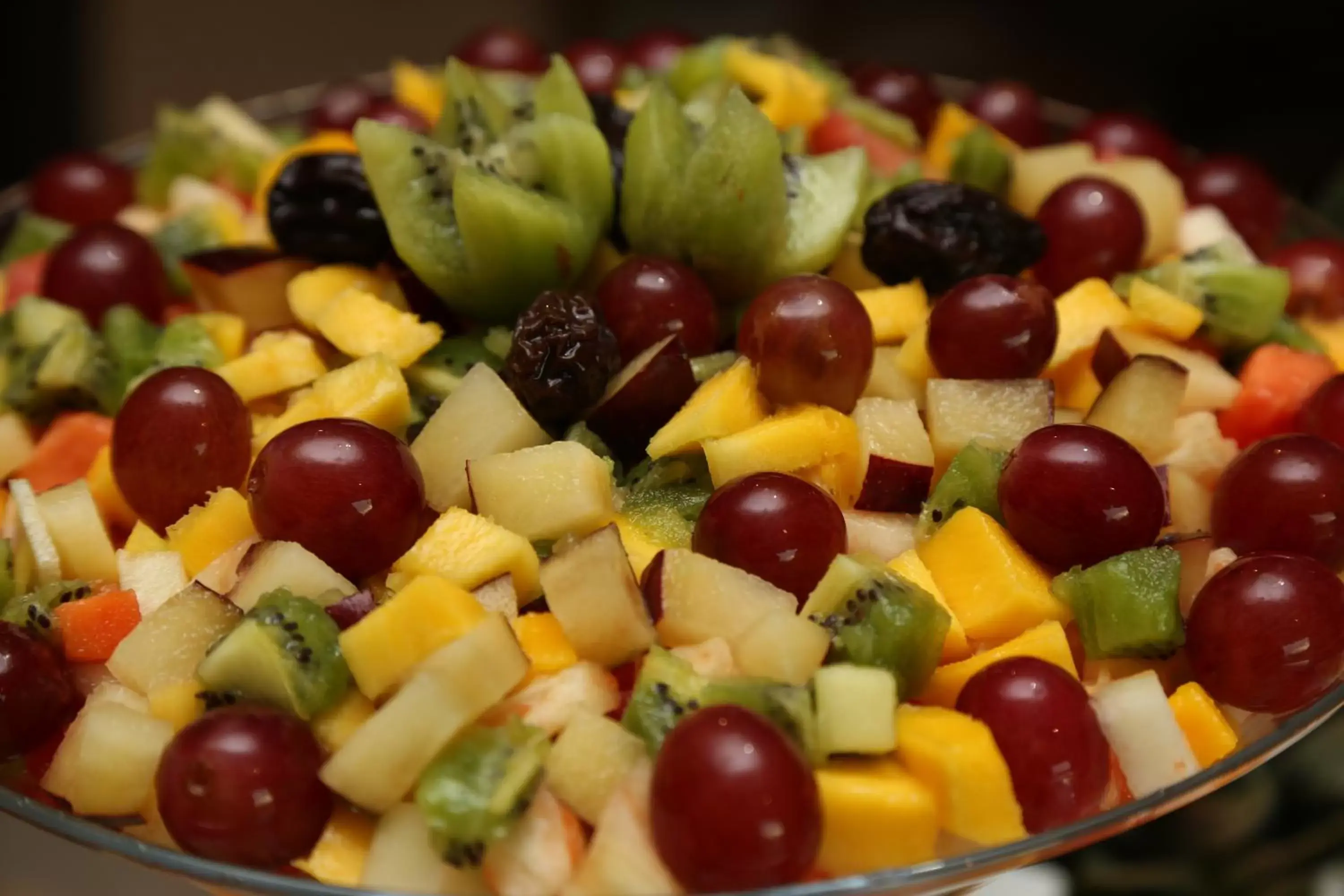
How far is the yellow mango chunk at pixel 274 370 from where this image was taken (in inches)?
53.3

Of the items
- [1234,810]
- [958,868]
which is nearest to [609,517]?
[958,868]

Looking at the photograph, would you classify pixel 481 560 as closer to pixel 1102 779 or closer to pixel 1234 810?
pixel 1102 779

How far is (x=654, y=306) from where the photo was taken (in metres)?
1.32

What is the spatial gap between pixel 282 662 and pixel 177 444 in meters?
0.34

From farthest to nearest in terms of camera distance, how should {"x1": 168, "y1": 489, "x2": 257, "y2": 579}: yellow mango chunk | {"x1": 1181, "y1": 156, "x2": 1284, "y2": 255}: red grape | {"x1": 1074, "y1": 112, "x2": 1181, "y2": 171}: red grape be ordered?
{"x1": 1074, "y1": 112, "x2": 1181, "y2": 171}: red grape → {"x1": 1181, "y1": 156, "x2": 1284, "y2": 255}: red grape → {"x1": 168, "y1": 489, "x2": 257, "y2": 579}: yellow mango chunk

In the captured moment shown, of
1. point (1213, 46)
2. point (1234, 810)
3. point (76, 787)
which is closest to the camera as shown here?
point (76, 787)

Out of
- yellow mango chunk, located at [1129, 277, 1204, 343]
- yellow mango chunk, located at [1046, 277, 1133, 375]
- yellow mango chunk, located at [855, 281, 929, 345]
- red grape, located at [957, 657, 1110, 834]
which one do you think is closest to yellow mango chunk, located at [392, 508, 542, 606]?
red grape, located at [957, 657, 1110, 834]

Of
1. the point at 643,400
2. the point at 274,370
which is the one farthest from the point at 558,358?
the point at 274,370

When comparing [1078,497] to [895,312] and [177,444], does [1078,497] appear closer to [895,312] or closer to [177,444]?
[895,312]

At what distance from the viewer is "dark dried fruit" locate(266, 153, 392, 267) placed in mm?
1453

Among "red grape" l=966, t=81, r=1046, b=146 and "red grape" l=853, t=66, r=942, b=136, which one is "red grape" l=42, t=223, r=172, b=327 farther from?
"red grape" l=966, t=81, r=1046, b=146

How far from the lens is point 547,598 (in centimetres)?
105

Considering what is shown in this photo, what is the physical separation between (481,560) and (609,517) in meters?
0.13

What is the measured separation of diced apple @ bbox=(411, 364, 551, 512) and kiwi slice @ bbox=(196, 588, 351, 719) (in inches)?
9.1
